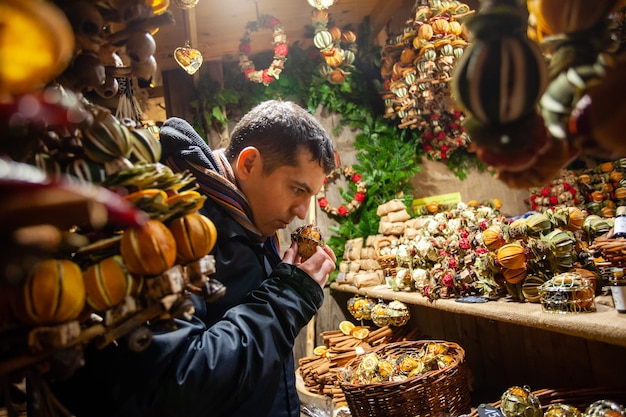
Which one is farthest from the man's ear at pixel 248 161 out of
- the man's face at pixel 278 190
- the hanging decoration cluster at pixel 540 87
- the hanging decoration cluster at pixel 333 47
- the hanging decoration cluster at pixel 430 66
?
the hanging decoration cluster at pixel 333 47

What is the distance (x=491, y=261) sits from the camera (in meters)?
1.70

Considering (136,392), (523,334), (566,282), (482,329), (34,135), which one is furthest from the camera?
(482,329)

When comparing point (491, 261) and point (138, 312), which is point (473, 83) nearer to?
point (138, 312)

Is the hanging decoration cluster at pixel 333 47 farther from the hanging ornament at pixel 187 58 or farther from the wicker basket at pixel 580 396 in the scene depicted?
the wicker basket at pixel 580 396

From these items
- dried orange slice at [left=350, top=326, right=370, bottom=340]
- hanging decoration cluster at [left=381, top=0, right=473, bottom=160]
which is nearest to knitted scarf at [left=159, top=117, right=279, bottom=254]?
hanging decoration cluster at [left=381, top=0, right=473, bottom=160]

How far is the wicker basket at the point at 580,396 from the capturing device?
1490mm

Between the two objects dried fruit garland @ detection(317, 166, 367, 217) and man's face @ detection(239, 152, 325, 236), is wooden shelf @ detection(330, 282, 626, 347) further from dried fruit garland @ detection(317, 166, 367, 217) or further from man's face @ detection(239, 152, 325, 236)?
dried fruit garland @ detection(317, 166, 367, 217)

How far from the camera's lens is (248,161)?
4.44 ft

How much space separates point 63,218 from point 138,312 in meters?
0.30

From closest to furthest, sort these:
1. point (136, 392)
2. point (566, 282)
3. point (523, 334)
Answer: point (136, 392) → point (566, 282) → point (523, 334)

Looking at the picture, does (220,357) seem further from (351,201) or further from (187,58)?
(351,201)

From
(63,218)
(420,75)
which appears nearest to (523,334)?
(420,75)

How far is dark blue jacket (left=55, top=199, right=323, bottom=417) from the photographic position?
0.83m

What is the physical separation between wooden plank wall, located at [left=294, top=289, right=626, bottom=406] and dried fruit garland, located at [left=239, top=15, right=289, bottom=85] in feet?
7.89
